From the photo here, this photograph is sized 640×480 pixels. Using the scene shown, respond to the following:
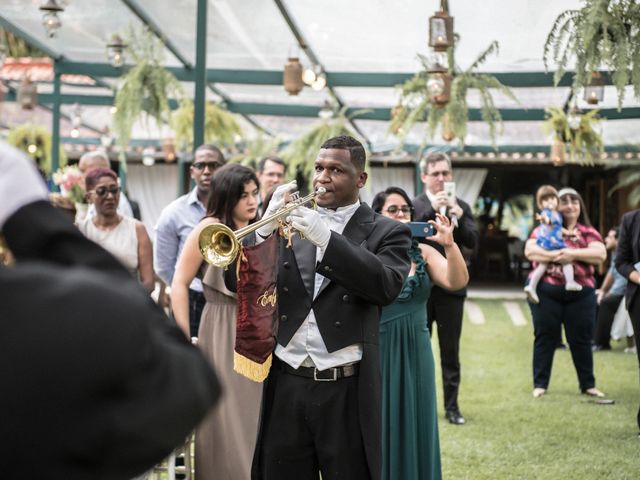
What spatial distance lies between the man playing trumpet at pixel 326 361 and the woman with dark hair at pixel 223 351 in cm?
162

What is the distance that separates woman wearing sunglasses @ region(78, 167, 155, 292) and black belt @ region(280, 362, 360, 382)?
3.24 metres

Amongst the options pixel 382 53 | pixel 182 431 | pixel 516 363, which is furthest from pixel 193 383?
pixel 382 53

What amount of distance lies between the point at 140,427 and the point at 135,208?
9.35 metres

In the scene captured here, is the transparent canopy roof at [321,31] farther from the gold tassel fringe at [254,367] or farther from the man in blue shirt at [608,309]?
the gold tassel fringe at [254,367]

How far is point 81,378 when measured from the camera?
1.29 metres

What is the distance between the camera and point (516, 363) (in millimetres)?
12227

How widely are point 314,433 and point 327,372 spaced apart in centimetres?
27

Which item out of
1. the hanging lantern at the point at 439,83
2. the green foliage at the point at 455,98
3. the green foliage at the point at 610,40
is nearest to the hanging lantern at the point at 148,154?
the green foliage at the point at 455,98

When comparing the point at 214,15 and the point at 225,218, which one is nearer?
the point at 225,218

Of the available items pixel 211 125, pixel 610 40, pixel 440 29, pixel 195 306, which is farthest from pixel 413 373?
pixel 211 125

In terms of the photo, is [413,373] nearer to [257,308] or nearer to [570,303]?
[257,308]

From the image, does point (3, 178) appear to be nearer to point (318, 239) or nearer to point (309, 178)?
point (318, 239)

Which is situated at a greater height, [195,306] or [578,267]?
[578,267]

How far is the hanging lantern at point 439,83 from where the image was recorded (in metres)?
11.4
